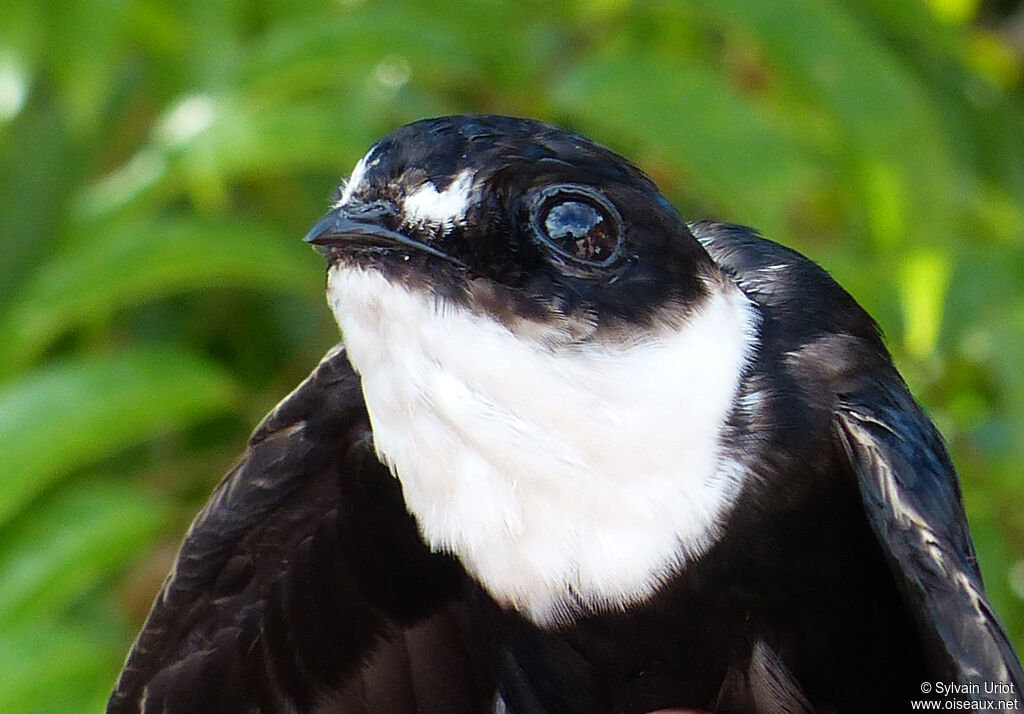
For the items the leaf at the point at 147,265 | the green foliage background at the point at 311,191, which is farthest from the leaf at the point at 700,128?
the leaf at the point at 147,265

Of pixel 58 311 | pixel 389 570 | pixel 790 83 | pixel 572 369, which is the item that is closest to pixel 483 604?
pixel 389 570

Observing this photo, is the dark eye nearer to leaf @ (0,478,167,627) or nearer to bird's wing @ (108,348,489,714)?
bird's wing @ (108,348,489,714)

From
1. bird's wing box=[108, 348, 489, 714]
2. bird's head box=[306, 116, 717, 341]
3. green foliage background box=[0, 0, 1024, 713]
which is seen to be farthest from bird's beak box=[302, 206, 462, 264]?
green foliage background box=[0, 0, 1024, 713]

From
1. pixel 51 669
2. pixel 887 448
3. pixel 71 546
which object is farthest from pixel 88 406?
pixel 887 448

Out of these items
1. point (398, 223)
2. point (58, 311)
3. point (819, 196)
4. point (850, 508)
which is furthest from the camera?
point (819, 196)

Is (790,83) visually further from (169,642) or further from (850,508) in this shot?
(169,642)

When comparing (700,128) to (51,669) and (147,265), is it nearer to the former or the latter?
(147,265)
